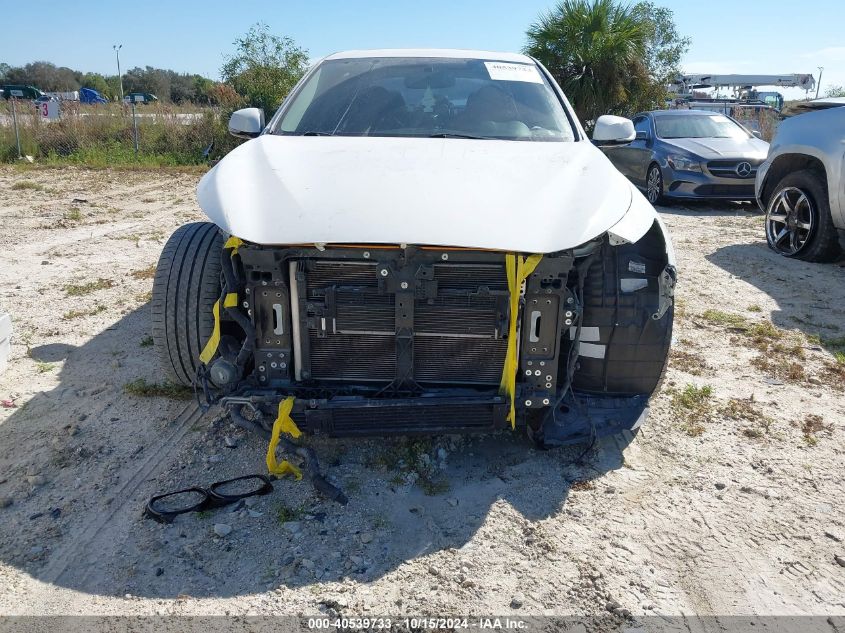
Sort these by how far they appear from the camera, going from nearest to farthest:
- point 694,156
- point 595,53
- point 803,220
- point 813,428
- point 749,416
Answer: point 813,428, point 749,416, point 803,220, point 694,156, point 595,53

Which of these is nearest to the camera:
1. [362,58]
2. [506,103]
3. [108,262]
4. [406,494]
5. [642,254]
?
[406,494]

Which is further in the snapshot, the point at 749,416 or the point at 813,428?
the point at 749,416

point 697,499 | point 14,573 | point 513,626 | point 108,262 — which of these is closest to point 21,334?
point 108,262

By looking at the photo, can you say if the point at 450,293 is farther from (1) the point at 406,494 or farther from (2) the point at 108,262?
(2) the point at 108,262

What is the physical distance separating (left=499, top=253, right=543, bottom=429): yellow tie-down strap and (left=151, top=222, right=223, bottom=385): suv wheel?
1404 mm

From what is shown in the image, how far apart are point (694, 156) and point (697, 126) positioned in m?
1.20

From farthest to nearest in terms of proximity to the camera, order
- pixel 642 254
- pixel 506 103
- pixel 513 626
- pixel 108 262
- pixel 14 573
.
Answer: pixel 108 262, pixel 506 103, pixel 642 254, pixel 14 573, pixel 513 626

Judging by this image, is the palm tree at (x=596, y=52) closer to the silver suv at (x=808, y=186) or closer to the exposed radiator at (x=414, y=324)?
the silver suv at (x=808, y=186)

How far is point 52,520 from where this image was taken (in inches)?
103

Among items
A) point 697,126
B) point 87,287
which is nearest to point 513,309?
point 87,287

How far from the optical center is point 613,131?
3.99 m

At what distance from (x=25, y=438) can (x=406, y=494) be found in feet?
6.13

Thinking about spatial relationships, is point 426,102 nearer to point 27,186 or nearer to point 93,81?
point 27,186

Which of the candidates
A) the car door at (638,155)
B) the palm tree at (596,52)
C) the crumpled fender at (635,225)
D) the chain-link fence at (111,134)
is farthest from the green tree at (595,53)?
the crumpled fender at (635,225)
